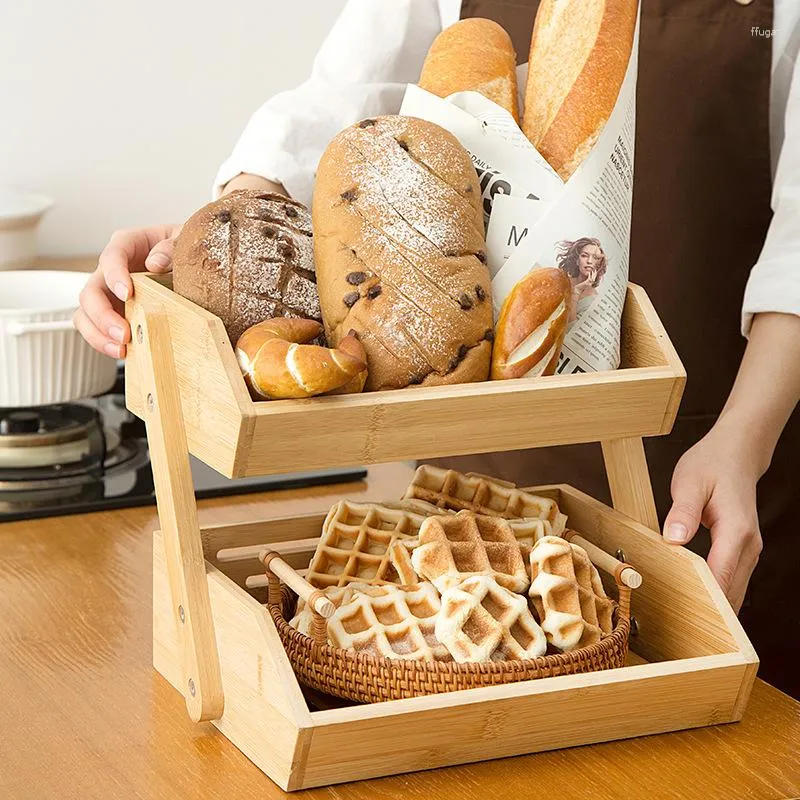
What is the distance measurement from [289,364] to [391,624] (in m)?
0.18

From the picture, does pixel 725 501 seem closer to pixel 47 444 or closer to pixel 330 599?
pixel 330 599

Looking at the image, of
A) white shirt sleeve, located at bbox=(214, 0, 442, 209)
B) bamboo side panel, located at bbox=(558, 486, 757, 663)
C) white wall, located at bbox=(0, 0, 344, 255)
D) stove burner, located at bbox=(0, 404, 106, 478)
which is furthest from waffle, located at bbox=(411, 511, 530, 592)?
white wall, located at bbox=(0, 0, 344, 255)

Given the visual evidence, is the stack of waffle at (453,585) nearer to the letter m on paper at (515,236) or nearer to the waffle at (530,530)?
the waffle at (530,530)

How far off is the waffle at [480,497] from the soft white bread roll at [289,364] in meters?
0.21

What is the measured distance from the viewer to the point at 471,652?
2.31 ft

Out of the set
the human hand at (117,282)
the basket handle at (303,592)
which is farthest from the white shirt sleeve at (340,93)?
the basket handle at (303,592)

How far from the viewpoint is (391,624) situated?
726mm

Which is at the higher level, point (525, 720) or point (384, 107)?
point (384, 107)

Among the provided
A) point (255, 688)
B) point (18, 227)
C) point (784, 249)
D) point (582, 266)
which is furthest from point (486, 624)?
point (18, 227)

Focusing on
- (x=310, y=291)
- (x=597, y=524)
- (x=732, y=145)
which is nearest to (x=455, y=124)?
(x=310, y=291)

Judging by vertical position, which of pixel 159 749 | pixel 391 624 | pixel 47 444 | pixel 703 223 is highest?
pixel 703 223

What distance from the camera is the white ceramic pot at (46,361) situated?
126cm

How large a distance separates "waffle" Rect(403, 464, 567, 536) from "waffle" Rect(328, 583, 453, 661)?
0.14 meters

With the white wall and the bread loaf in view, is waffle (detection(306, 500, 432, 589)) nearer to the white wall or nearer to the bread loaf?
the bread loaf
